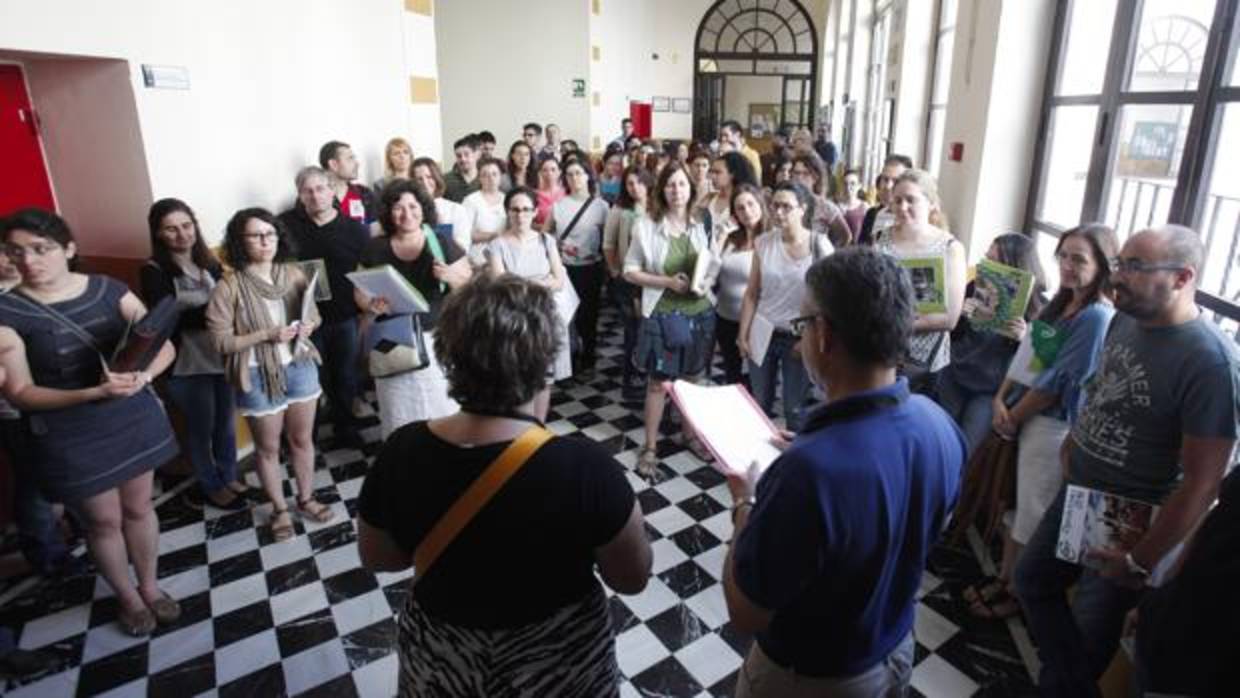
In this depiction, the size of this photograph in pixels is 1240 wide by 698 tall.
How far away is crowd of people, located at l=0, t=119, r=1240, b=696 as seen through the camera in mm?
1258

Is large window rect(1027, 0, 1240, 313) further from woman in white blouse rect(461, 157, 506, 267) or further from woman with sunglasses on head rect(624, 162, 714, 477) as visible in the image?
woman in white blouse rect(461, 157, 506, 267)

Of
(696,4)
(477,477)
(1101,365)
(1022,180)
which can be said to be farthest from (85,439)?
(696,4)

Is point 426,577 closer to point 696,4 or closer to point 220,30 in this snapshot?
point 220,30

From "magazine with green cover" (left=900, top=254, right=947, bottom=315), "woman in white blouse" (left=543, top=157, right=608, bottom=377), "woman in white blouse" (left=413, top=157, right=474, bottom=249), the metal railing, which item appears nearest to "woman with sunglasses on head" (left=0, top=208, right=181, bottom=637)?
"woman in white blouse" (left=413, top=157, right=474, bottom=249)

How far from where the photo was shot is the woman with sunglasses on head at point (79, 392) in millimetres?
2227

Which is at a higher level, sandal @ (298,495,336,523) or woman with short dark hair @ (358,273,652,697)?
woman with short dark hair @ (358,273,652,697)

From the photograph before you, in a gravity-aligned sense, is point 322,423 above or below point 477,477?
below

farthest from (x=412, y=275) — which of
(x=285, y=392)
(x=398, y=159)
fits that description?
(x=398, y=159)

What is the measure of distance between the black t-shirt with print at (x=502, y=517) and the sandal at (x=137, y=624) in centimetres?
192

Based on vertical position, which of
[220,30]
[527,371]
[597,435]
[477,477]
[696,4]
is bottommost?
[597,435]

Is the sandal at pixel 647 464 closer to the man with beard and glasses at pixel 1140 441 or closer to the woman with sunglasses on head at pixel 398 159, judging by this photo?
the man with beard and glasses at pixel 1140 441

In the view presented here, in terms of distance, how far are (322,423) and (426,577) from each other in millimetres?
A: 3472

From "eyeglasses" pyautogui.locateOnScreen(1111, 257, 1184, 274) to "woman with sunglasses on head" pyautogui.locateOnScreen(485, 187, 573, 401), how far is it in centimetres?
246

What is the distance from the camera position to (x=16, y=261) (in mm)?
2217
